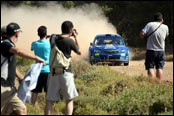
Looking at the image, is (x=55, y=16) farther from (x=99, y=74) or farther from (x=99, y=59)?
(x=99, y=74)

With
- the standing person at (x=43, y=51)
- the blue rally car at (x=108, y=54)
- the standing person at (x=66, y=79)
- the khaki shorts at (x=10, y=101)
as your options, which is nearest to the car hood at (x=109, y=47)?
the blue rally car at (x=108, y=54)

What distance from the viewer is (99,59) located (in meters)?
19.1

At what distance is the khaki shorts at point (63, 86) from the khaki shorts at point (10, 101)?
0.98 m

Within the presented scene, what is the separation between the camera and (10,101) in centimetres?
679

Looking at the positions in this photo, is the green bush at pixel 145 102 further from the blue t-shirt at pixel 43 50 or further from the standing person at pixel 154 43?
the blue t-shirt at pixel 43 50

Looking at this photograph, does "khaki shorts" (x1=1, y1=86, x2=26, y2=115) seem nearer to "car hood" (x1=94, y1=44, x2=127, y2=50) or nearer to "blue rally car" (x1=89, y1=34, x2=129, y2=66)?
"blue rally car" (x1=89, y1=34, x2=129, y2=66)

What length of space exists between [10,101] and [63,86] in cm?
113

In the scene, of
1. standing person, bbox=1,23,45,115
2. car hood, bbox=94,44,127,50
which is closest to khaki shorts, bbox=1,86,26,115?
standing person, bbox=1,23,45,115

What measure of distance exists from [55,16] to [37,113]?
34.0m

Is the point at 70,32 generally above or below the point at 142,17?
below

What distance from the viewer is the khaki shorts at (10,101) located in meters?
6.62

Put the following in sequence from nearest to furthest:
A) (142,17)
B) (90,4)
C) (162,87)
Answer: (162,87) < (142,17) < (90,4)

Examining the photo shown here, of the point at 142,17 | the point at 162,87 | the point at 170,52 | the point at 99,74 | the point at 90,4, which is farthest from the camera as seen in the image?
the point at 90,4

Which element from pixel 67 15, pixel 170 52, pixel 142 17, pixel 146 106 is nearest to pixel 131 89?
pixel 146 106
